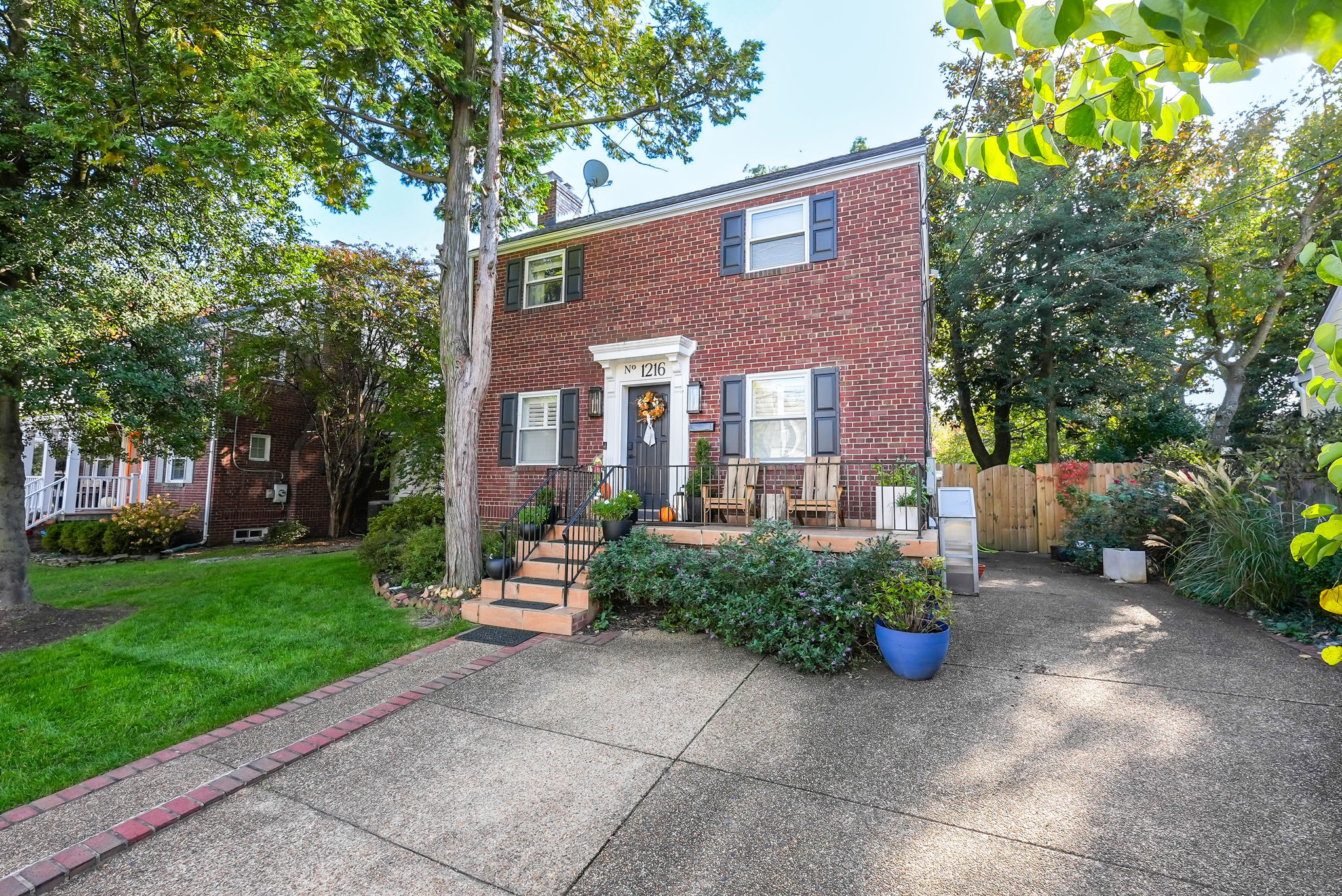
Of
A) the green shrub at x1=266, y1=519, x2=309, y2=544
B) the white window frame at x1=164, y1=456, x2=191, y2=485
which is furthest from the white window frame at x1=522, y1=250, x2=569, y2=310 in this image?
the white window frame at x1=164, y1=456, x2=191, y2=485

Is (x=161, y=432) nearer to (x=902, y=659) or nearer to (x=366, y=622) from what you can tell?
(x=366, y=622)

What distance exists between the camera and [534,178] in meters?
9.88

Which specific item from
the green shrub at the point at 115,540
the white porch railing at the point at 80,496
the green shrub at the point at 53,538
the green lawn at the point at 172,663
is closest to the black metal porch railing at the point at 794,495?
the green lawn at the point at 172,663

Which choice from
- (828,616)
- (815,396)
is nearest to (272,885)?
(828,616)

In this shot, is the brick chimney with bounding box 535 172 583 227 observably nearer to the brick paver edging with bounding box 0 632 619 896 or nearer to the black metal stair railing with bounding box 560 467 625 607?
the black metal stair railing with bounding box 560 467 625 607

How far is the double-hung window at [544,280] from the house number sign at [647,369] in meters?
2.11

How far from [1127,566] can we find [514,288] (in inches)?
431

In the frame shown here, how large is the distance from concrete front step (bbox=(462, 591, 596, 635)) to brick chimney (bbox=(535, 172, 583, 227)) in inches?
301

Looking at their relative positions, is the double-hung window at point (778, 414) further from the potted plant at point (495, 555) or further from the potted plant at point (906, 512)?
the potted plant at point (495, 555)

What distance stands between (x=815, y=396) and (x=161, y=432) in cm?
854

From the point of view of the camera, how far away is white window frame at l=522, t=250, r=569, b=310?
10336 mm

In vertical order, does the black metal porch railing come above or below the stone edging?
above

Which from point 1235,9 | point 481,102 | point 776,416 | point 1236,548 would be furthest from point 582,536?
point 1236,548

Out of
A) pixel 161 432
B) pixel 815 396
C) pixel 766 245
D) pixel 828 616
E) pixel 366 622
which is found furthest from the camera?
pixel 766 245
